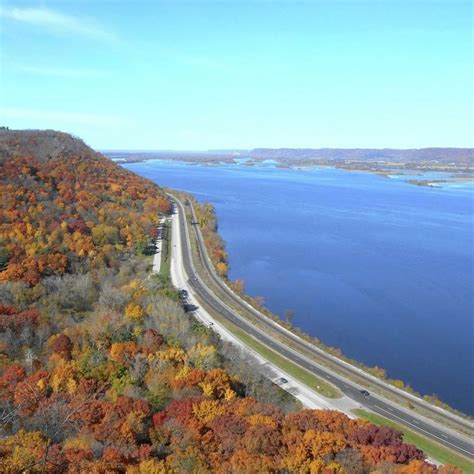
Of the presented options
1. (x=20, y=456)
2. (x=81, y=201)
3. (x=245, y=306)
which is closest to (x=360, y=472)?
(x=20, y=456)

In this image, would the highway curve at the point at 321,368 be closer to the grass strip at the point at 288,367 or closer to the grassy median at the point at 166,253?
the grass strip at the point at 288,367

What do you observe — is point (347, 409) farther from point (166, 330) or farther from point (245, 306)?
point (245, 306)

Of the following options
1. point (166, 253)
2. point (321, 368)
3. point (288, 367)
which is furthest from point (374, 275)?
point (288, 367)

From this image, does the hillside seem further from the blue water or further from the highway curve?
the blue water

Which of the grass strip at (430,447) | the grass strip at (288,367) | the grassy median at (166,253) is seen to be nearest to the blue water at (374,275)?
the grass strip at (430,447)

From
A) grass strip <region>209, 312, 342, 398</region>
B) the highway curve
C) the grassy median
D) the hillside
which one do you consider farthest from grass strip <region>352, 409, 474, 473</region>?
the grassy median

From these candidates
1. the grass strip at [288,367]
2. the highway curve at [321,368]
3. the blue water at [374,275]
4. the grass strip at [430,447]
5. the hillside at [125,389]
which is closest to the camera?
the hillside at [125,389]

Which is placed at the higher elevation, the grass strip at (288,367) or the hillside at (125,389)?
the hillside at (125,389)
